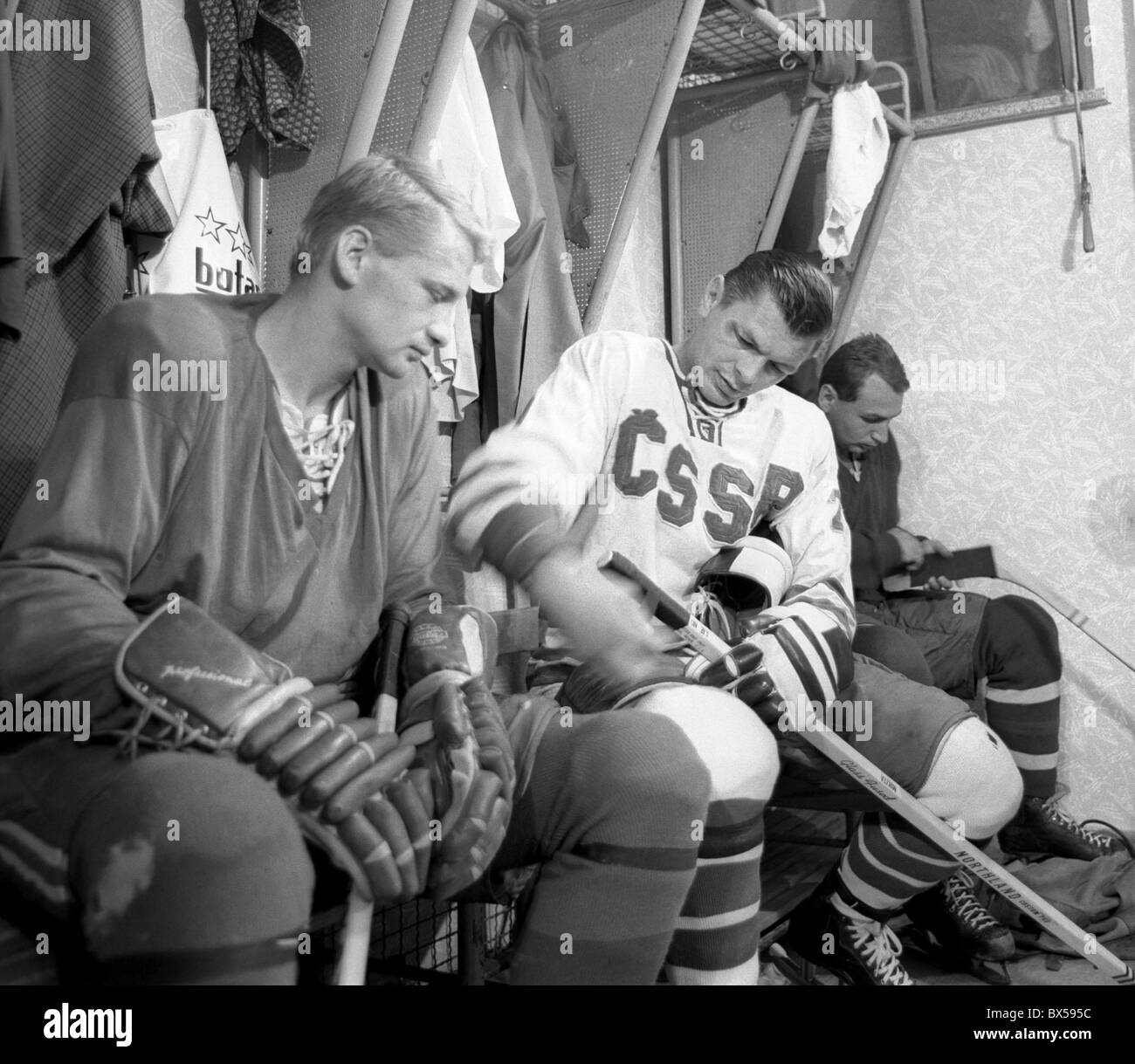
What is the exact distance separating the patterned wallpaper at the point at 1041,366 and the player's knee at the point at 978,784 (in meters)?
1.36

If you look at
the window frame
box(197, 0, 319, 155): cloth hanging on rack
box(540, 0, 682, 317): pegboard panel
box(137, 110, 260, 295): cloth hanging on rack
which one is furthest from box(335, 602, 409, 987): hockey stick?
the window frame

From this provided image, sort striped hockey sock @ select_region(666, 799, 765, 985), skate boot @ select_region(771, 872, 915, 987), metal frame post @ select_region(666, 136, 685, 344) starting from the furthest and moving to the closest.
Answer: metal frame post @ select_region(666, 136, 685, 344)
skate boot @ select_region(771, 872, 915, 987)
striped hockey sock @ select_region(666, 799, 765, 985)

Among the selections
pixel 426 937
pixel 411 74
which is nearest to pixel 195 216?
pixel 411 74

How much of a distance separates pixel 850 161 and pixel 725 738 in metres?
1.82

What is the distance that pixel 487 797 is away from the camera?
37.3 inches

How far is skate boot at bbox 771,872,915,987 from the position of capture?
1.75 meters

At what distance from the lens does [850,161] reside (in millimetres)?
2652

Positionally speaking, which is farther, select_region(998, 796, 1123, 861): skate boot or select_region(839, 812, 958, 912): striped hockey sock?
select_region(998, 796, 1123, 861): skate boot

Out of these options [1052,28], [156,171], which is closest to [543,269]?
[156,171]

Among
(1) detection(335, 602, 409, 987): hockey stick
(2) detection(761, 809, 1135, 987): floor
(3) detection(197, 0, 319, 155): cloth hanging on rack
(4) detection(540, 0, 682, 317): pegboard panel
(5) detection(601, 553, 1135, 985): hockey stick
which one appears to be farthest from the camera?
(4) detection(540, 0, 682, 317): pegboard panel

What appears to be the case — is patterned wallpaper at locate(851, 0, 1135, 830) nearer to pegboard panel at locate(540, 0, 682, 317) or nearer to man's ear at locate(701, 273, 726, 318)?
pegboard panel at locate(540, 0, 682, 317)

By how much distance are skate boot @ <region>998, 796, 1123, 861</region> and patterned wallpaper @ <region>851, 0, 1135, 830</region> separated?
423mm

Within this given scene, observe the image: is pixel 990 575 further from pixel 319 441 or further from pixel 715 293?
pixel 319 441

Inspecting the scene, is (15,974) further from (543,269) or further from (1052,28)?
(1052,28)
